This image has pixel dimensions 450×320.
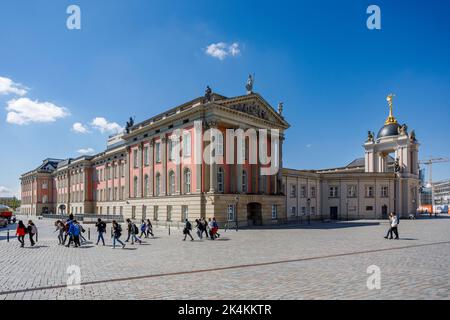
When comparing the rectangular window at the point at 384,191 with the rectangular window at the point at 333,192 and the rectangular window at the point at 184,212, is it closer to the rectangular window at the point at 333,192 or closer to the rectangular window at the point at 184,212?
the rectangular window at the point at 333,192

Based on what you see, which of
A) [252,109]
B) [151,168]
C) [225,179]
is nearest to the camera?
[225,179]

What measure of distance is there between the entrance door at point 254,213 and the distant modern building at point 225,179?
0.42 feet

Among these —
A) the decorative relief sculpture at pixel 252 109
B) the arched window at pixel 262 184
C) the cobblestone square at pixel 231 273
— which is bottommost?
the cobblestone square at pixel 231 273

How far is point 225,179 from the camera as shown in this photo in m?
41.4

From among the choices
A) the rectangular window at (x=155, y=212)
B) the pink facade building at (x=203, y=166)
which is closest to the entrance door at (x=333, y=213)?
the pink facade building at (x=203, y=166)

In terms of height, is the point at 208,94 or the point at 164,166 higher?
the point at 208,94

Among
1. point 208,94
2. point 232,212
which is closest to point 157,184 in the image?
point 232,212

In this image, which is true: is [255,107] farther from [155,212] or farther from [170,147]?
[155,212]

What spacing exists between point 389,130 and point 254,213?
4213 cm

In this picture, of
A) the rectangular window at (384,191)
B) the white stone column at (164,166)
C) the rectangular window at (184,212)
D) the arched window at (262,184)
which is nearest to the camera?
the rectangular window at (184,212)

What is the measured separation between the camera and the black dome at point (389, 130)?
71.2m

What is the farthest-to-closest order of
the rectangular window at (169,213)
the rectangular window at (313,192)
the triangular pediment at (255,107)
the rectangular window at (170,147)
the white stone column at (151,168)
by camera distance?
the rectangular window at (313,192), the white stone column at (151,168), the rectangular window at (170,147), the rectangular window at (169,213), the triangular pediment at (255,107)
